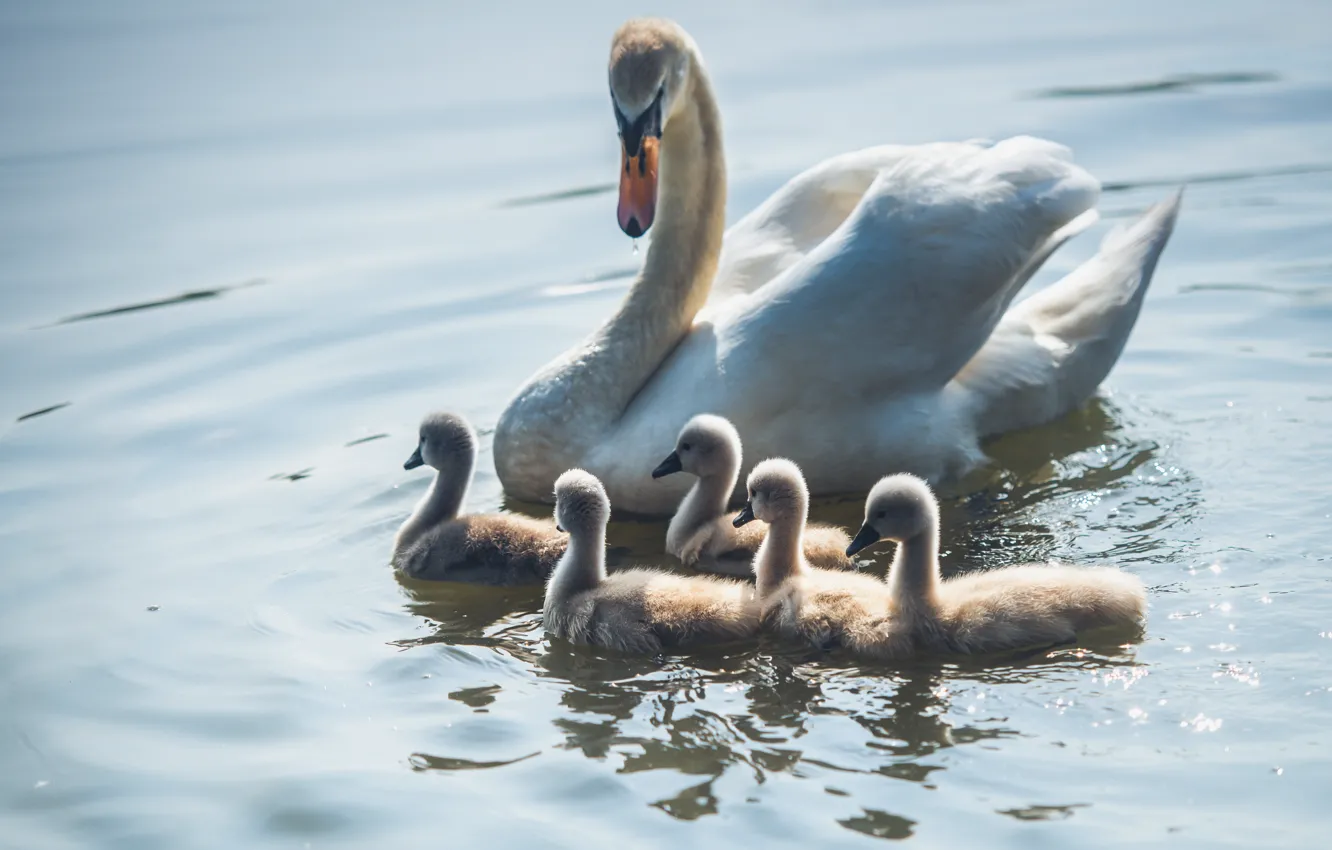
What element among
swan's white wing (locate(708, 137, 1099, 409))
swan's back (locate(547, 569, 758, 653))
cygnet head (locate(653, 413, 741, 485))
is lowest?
swan's back (locate(547, 569, 758, 653))

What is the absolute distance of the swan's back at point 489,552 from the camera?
7.18 meters

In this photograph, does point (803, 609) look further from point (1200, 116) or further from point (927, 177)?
point (1200, 116)

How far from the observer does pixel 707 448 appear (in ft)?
23.4

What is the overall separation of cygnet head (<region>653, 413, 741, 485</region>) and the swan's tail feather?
1.30 meters

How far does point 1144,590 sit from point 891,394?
1.63 meters

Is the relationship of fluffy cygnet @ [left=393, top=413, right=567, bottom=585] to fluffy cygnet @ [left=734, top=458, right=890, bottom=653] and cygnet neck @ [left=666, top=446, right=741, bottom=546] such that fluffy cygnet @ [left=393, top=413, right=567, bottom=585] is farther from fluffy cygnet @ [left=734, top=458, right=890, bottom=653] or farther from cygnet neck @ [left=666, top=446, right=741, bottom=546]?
fluffy cygnet @ [left=734, top=458, right=890, bottom=653]

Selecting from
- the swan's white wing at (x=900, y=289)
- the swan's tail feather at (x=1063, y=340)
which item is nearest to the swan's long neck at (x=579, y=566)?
the swan's white wing at (x=900, y=289)

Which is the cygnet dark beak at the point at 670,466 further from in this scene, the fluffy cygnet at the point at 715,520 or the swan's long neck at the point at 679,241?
the swan's long neck at the point at 679,241

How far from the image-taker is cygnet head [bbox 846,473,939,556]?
6.27 m

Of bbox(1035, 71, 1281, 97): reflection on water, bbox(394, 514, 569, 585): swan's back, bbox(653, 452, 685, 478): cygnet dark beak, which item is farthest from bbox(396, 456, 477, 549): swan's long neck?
bbox(1035, 71, 1281, 97): reflection on water

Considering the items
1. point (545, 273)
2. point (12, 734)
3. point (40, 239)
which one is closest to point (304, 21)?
point (40, 239)

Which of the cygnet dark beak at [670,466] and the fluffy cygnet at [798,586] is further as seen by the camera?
the cygnet dark beak at [670,466]

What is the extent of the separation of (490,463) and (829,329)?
2.02 meters

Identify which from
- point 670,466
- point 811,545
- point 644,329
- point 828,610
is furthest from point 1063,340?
point 828,610
